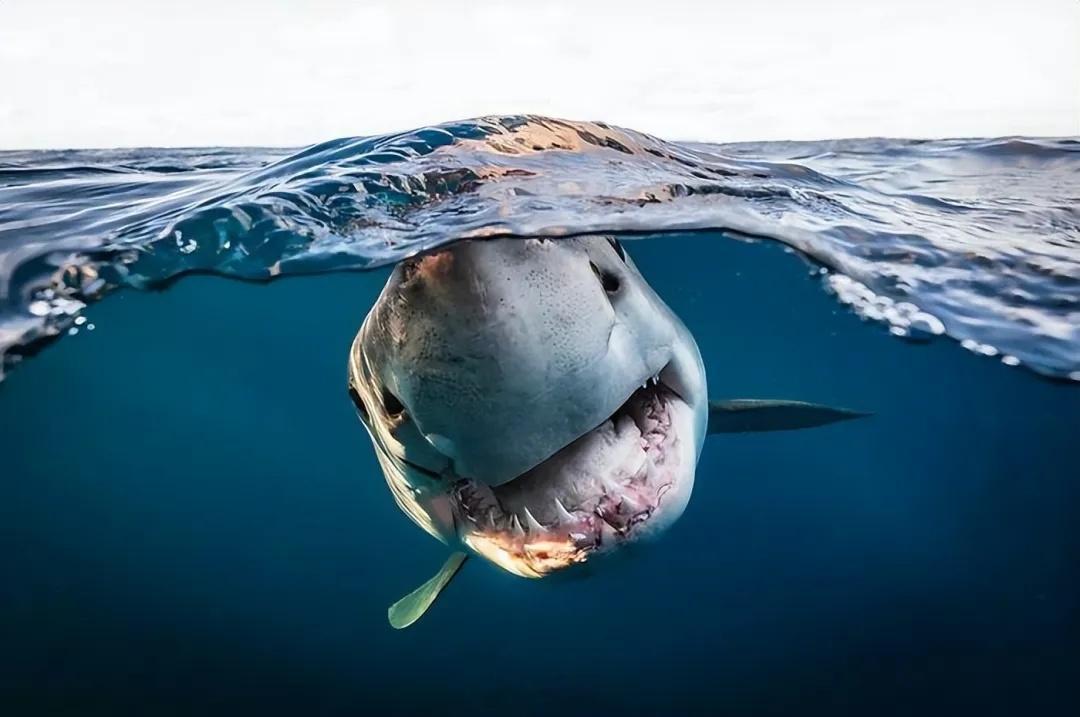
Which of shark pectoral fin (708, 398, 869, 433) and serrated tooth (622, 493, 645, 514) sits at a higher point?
serrated tooth (622, 493, 645, 514)

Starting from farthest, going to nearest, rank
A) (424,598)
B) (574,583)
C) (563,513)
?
(574,583), (424,598), (563,513)

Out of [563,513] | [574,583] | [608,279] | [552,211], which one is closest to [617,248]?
[608,279]

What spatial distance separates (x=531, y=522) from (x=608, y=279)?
0.75 metres

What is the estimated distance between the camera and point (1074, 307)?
17.5ft

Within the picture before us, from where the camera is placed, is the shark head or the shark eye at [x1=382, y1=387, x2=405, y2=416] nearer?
the shark head

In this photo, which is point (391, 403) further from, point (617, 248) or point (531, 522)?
point (617, 248)

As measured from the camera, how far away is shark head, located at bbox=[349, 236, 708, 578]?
75.2 inches

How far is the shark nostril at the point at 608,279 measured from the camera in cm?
228

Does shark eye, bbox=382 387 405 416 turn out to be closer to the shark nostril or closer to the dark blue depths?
the shark nostril

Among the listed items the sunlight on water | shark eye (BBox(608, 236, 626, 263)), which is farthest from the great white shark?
Answer: the sunlight on water

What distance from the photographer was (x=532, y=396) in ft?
6.31

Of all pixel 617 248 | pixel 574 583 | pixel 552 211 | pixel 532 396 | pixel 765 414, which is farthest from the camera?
pixel 574 583

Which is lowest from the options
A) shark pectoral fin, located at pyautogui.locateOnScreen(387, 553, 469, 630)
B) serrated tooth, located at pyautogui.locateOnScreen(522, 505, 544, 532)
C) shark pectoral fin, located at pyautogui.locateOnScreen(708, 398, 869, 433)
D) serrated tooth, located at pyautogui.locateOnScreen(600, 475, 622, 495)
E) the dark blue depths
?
the dark blue depths

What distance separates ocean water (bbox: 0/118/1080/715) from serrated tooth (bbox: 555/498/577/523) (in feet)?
1.10
